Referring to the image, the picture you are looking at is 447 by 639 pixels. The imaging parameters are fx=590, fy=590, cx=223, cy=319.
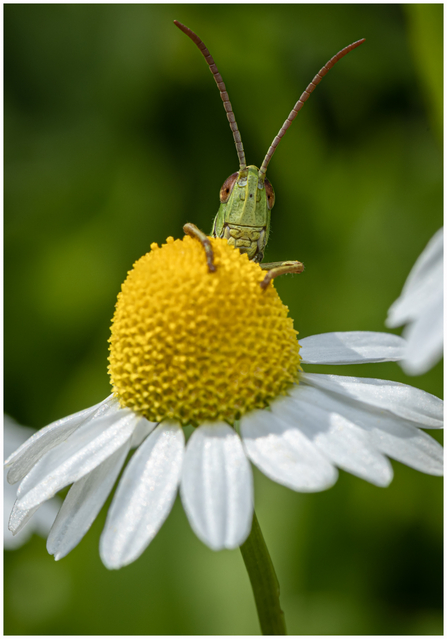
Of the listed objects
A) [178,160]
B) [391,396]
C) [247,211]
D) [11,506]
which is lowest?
[11,506]

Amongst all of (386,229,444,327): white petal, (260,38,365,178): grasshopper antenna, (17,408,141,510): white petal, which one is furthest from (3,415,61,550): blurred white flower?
(386,229,444,327): white petal

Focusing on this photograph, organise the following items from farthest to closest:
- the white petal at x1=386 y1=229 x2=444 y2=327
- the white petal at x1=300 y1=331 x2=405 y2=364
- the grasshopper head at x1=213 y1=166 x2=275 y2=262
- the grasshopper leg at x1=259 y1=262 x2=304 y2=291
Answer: the grasshopper head at x1=213 y1=166 x2=275 y2=262 < the white petal at x1=300 y1=331 x2=405 y2=364 < the grasshopper leg at x1=259 y1=262 x2=304 y2=291 < the white petal at x1=386 y1=229 x2=444 y2=327

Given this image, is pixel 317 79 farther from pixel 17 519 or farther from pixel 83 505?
pixel 17 519

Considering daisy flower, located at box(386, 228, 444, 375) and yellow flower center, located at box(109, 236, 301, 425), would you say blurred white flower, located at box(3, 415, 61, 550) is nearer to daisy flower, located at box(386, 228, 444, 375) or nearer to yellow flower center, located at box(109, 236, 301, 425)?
yellow flower center, located at box(109, 236, 301, 425)

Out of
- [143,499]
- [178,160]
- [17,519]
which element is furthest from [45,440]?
[178,160]

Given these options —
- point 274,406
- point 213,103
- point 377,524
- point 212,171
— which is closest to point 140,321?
point 274,406

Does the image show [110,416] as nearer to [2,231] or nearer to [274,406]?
[274,406]
